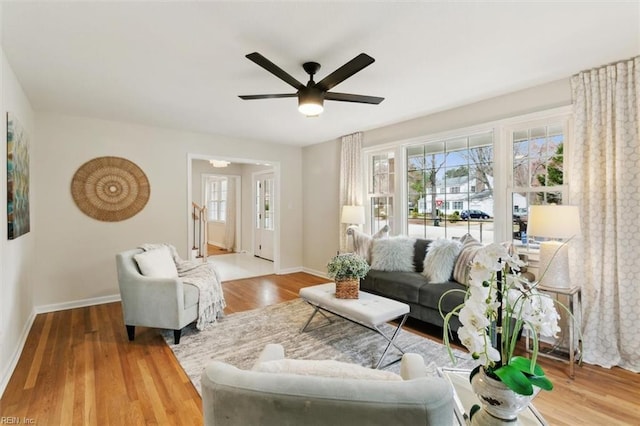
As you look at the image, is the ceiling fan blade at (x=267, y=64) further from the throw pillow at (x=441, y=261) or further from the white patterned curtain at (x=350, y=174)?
the white patterned curtain at (x=350, y=174)

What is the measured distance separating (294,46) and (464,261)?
8.53 ft

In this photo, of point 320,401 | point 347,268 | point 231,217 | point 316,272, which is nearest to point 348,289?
point 347,268

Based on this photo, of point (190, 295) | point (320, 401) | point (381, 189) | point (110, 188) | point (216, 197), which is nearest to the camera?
point (320, 401)

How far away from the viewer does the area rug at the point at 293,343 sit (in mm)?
2600

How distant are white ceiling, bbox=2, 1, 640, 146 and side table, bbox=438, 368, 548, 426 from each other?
2.12 meters

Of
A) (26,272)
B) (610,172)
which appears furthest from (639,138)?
(26,272)

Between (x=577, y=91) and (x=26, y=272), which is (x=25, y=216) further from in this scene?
(x=577, y=91)

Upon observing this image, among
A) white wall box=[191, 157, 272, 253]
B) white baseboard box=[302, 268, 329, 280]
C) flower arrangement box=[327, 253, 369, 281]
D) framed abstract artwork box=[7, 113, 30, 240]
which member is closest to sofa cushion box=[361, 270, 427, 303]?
flower arrangement box=[327, 253, 369, 281]

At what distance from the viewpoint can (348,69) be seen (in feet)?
6.92

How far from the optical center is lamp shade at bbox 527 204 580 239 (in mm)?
2428

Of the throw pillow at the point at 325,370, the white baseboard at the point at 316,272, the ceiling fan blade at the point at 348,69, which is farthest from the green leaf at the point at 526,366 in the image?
the white baseboard at the point at 316,272

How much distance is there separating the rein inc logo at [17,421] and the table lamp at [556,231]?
3656mm

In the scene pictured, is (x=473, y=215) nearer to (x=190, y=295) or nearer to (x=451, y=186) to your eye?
(x=451, y=186)

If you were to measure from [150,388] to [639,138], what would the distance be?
426 cm
